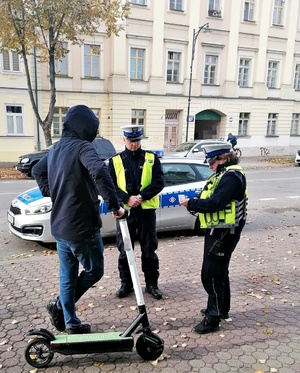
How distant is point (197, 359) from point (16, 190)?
10193 mm

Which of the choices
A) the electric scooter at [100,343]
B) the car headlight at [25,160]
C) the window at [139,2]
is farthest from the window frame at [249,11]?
the electric scooter at [100,343]

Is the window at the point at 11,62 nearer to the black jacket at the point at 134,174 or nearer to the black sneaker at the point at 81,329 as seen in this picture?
the black jacket at the point at 134,174

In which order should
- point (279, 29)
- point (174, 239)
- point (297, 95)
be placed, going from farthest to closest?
point (297, 95)
point (279, 29)
point (174, 239)

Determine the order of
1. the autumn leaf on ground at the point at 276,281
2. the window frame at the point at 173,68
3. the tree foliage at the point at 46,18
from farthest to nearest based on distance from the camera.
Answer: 1. the window frame at the point at 173,68
2. the tree foliage at the point at 46,18
3. the autumn leaf on ground at the point at 276,281

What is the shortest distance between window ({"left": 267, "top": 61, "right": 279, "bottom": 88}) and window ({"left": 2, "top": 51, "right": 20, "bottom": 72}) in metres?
18.9

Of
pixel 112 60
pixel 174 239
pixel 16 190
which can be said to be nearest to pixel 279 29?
pixel 112 60

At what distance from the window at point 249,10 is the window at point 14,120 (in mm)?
17710

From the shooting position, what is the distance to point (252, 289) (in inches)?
170

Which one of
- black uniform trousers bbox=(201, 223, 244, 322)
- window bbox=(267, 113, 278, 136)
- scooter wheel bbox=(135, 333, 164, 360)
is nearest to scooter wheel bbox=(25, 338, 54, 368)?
scooter wheel bbox=(135, 333, 164, 360)

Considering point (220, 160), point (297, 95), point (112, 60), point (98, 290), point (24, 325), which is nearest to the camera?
point (220, 160)

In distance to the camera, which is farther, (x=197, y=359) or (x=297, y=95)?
(x=297, y=95)

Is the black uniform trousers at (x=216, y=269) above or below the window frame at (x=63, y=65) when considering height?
below

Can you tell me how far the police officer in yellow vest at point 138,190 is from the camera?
3840 mm

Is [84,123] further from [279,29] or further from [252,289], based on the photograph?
[279,29]
